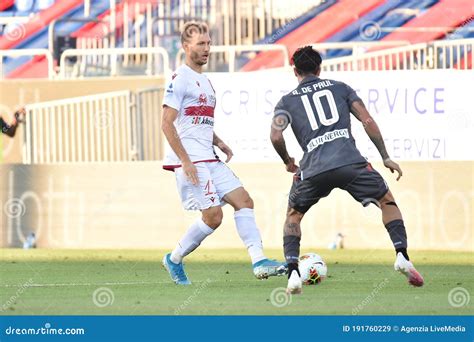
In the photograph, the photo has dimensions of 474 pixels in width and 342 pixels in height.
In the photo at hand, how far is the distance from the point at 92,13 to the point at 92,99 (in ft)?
17.1

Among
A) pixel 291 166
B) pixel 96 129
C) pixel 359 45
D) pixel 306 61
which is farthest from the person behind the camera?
pixel 359 45

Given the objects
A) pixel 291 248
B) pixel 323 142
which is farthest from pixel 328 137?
pixel 291 248

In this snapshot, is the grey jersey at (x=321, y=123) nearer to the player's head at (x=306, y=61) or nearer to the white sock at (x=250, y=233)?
the player's head at (x=306, y=61)

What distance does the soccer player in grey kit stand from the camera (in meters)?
11.0

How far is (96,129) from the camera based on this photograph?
814 inches

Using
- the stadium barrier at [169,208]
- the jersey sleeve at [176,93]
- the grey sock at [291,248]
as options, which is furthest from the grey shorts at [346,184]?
the stadium barrier at [169,208]

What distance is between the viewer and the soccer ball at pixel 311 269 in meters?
11.9

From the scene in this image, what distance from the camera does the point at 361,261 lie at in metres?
15.4

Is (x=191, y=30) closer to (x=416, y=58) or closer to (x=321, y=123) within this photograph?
(x=321, y=123)

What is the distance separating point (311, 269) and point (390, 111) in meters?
6.62

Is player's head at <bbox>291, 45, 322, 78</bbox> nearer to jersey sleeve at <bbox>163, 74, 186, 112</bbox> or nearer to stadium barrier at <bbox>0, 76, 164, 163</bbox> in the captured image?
jersey sleeve at <bbox>163, 74, 186, 112</bbox>

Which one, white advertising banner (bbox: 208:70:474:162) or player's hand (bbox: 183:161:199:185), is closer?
player's hand (bbox: 183:161:199:185)

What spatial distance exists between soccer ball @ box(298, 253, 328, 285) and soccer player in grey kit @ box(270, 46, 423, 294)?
2.80 feet

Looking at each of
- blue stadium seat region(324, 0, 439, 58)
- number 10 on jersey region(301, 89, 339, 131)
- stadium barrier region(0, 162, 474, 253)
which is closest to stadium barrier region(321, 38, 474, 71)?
stadium barrier region(0, 162, 474, 253)
